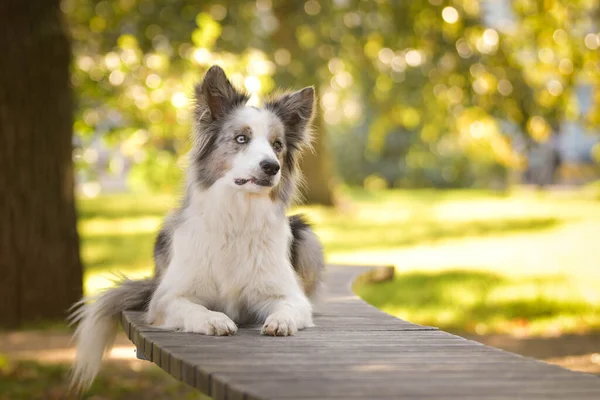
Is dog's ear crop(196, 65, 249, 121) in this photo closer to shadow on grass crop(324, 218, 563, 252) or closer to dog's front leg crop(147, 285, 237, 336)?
dog's front leg crop(147, 285, 237, 336)

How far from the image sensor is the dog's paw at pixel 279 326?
13.7ft

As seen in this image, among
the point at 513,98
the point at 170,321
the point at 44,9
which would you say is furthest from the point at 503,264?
the point at 170,321

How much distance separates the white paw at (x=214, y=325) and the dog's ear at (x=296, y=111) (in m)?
1.15

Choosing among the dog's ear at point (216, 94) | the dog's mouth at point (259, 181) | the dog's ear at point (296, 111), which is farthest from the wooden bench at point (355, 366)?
the dog's ear at point (216, 94)

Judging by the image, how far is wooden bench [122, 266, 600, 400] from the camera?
298 cm

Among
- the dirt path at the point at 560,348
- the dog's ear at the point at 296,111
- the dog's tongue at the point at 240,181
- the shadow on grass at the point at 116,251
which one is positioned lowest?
the dirt path at the point at 560,348

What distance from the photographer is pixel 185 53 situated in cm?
1038

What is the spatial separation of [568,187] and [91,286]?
1220 inches

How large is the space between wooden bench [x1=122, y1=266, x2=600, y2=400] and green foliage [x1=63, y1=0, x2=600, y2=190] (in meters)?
1.61

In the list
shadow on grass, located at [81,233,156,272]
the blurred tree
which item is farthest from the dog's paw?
shadow on grass, located at [81,233,156,272]

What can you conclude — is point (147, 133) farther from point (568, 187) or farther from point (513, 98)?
point (568, 187)

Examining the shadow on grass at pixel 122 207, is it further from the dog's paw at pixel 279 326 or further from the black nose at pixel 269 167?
the dog's paw at pixel 279 326

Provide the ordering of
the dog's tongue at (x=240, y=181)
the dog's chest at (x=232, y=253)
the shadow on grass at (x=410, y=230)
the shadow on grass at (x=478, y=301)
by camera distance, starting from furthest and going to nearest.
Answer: the shadow on grass at (x=410, y=230) → the shadow on grass at (x=478, y=301) → the dog's chest at (x=232, y=253) → the dog's tongue at (x=240, y=181)

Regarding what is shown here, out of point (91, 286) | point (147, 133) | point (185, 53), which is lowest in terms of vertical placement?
point (91, 286)
